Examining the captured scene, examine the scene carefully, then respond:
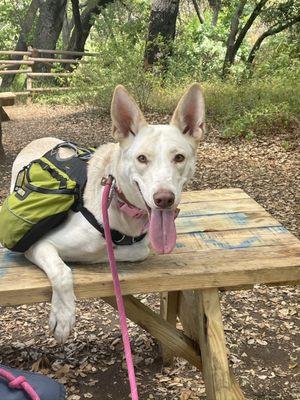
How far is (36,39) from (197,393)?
1590cm

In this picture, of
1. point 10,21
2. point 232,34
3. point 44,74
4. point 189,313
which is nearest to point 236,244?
point 189,313

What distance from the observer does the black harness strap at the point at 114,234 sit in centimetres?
225

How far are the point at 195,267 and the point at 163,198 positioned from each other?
493 millimetres

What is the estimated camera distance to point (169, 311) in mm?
3162

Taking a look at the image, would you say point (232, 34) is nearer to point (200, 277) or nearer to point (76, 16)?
point (76, 16)

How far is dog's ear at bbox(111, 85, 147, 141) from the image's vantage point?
87.0 inches

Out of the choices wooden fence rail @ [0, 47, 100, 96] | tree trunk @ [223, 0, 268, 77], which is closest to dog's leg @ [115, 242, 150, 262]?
tree trunk @ [223, 0, 268, 77]

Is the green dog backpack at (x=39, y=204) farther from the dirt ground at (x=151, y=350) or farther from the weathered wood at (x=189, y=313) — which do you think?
the dirt ground at (x=151, y=350)

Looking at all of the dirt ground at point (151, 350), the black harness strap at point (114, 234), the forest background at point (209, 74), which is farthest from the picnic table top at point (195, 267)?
the forest background at point (209, 74)

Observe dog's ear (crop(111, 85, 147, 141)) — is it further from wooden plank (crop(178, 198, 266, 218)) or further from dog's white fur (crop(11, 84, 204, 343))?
wooden plank (crop(178, 198, 266, 218))

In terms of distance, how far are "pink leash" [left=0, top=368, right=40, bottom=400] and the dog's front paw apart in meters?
0.39

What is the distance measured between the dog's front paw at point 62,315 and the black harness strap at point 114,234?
31 centimetres

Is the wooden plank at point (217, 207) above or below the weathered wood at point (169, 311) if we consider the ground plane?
above

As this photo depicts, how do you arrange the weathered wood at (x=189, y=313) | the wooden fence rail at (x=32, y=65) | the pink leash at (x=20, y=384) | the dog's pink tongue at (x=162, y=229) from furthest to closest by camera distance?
the wooden fence rail at (x=32, y=65) < the weathered wood at (x=189, y=313) < the dog's pink tongue at (x=162, y=229) < the pink leash at (x=20, y=384)
